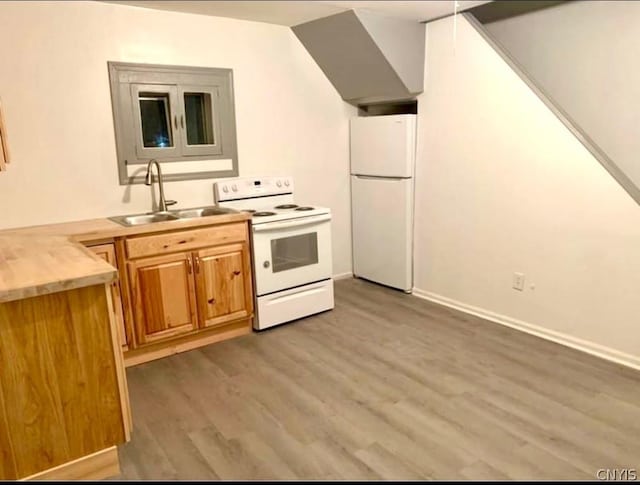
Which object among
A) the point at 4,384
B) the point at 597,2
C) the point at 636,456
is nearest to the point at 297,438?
the point at 4,384

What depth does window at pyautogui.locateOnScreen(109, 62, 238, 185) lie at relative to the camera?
3.33 m

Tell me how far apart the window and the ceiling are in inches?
15.9

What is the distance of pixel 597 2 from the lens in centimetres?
332

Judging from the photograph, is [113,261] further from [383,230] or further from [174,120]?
[383,230]

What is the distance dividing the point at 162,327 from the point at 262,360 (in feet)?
2.26

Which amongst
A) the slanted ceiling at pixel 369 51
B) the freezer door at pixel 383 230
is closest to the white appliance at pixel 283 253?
the freezer door at pixel 383 230

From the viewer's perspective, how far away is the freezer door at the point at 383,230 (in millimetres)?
4145

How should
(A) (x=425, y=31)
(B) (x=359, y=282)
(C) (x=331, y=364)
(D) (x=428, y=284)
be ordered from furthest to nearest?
(B) (x=359, y=282), (D) (x=428, y=284), (A) (x=425, y=31), (C) (x=331, y=364)

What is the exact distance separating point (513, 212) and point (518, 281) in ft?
1.64

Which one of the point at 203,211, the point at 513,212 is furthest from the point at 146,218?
the point at 513,212

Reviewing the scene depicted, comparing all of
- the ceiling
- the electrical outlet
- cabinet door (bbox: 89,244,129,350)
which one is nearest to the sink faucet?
cabinet door (bbox: 89,244,129,350)

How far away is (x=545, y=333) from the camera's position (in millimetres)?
3291

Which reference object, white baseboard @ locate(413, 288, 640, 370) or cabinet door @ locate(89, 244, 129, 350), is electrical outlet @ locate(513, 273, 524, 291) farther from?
cabinet door @ locate(89, 244, 129, 350)

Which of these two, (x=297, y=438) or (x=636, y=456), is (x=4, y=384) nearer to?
(x=297, y=438)
